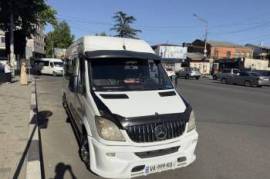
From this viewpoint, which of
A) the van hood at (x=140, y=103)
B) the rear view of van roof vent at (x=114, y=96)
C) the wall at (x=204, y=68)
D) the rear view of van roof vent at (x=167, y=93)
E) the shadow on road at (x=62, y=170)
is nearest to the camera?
the van hood at (x=140, y=103)

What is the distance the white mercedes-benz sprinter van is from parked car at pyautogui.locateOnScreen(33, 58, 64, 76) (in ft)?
105

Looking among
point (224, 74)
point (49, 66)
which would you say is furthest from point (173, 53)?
point (49, 66)

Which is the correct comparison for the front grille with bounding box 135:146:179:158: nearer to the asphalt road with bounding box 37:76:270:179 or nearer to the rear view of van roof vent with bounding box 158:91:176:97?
the asphalt road with bounding box 37:76:270:179

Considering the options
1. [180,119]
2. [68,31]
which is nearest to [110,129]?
[180,119]

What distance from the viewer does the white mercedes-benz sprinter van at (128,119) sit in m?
5.10

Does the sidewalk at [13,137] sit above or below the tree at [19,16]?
below

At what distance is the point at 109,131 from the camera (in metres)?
5.15

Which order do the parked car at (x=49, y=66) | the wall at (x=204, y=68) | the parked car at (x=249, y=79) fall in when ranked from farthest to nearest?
the wall at (x=204, y=68) → the parked car at (x=49, y=66) → the parked car at (x=249, y=79)

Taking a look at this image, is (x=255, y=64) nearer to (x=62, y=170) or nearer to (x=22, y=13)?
(x=22, y=13)

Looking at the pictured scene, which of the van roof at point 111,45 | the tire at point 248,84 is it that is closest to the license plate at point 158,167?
the van roof at point 111,45

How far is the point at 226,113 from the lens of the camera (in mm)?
12680

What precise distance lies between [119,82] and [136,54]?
0.78m

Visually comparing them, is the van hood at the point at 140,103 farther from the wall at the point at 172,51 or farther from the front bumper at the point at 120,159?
the wall at the point at 172,51

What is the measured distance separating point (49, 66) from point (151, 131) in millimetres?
35124
